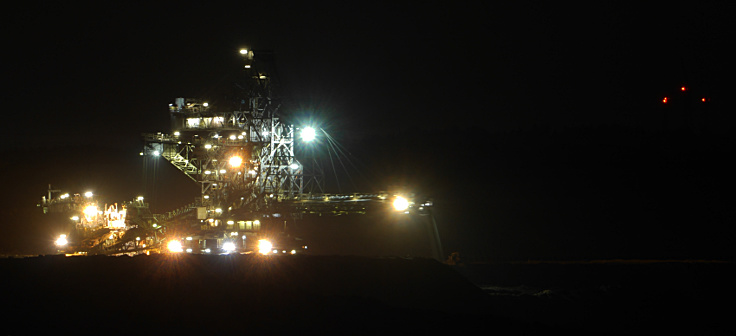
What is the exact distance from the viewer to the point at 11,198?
61.9 m

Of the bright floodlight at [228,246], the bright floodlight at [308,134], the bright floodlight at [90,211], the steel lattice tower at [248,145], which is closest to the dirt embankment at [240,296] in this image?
the bright floodlight at [228,246]

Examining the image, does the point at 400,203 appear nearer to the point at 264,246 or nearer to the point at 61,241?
the point at 264,246

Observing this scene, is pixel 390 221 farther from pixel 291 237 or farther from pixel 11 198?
pixel 11 198

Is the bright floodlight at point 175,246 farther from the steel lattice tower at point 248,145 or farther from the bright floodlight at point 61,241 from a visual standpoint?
the bright floodlight at point 61,241

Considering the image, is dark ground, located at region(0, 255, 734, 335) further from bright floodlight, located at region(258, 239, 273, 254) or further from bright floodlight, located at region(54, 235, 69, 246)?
bright floodlight, located at region(54, 235, 69, 246)

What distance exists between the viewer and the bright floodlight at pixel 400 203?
3366 centimetres

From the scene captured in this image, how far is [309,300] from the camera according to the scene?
14.7 meters

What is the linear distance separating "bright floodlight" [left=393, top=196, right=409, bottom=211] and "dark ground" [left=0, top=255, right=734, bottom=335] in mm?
9633

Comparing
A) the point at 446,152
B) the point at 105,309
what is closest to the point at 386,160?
the point at 446,152

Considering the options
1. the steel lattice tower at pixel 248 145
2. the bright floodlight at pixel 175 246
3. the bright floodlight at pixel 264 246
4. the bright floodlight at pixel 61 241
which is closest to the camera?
the bright floodlight at pixel 264 246

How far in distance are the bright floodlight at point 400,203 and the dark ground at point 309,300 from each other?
9633 millimetres

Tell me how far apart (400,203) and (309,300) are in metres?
19.4

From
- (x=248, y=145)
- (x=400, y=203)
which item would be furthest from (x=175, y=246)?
(x=400, y=203)

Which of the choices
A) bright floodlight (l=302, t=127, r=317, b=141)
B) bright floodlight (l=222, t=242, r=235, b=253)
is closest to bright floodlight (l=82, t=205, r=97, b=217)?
bright floodlight (l=222, t=242, r=235, b=253)
